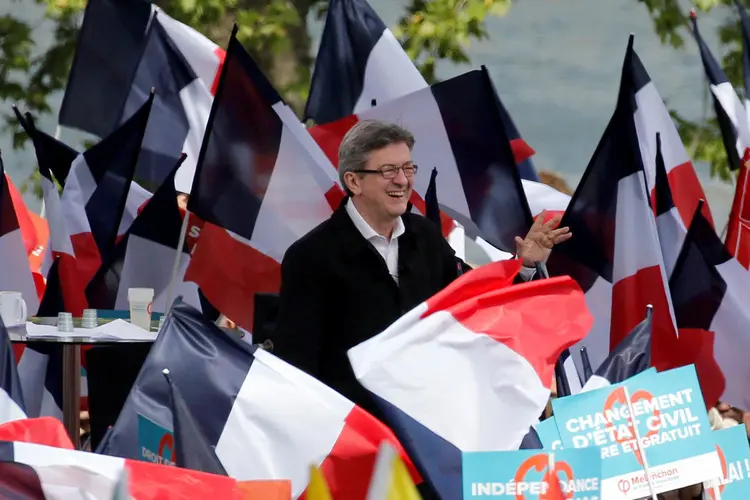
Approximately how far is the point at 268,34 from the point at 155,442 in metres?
7.25

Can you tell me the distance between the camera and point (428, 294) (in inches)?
192

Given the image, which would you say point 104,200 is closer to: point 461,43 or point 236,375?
point 236,375

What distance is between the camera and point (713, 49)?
13.0 metres

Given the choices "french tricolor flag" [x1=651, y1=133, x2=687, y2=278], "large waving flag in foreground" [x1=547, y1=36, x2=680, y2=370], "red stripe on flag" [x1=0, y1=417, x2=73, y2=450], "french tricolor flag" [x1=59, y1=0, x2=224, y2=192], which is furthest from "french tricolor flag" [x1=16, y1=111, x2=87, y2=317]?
"red stripe on flag" [x1=0, y1=417, x2=73, y2=450]

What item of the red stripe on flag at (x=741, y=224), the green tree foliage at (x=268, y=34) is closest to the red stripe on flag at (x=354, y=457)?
the red stripe on flag at (x=741, y=224)

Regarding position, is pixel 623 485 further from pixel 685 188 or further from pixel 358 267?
pixel 685 188

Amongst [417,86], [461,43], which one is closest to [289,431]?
[417,86]

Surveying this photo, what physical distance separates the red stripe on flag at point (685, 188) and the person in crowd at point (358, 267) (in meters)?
3.16

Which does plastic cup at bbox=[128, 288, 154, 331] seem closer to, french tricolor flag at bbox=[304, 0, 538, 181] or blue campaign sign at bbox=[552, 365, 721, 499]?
blue campaign sign at bbox=[552, 365, 721, 499]

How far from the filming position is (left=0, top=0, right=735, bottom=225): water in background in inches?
542

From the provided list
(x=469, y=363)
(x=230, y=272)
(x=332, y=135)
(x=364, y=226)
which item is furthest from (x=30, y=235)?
(x=469, y=363)

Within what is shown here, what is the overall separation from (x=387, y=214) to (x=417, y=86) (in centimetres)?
382

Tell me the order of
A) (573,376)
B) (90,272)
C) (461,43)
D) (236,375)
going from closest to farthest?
(236,375) < (573,376) < (90,272) < (461,43)

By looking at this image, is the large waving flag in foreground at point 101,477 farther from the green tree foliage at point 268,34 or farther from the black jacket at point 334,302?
the green tree foliage at point 268,34
